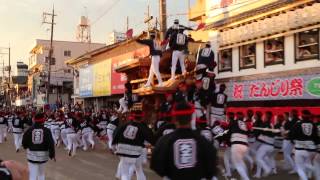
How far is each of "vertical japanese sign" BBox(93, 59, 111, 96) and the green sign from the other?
18790 mm

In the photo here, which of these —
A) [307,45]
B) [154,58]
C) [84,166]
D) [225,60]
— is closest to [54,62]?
[225,60]

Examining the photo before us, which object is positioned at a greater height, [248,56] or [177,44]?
[248,56]

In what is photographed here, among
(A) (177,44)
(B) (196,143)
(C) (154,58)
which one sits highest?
(A) (177,44)

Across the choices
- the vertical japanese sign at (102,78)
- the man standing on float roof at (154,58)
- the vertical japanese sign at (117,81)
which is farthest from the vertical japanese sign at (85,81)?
the man standing on float roof at (154,58)

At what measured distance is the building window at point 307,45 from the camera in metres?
16.6

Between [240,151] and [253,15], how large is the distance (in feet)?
29.4

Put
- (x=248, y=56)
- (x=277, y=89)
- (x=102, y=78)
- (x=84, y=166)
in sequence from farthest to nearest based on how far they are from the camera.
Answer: (x=102, y=78) → (x=248, y=56) → (x=277, y=89) → (x=84, y=166)

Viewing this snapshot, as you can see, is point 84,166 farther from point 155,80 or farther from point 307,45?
point 307,45

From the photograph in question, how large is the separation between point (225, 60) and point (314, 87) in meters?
6.11

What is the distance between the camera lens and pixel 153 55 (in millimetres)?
15758

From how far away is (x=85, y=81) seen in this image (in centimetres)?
3975

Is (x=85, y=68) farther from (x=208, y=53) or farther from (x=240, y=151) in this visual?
(x=240, y=151)

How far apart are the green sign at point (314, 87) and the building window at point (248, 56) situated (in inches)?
141

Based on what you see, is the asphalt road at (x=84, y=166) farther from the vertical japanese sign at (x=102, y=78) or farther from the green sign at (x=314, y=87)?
the vertical japanese sign at (x=102, y=78)
